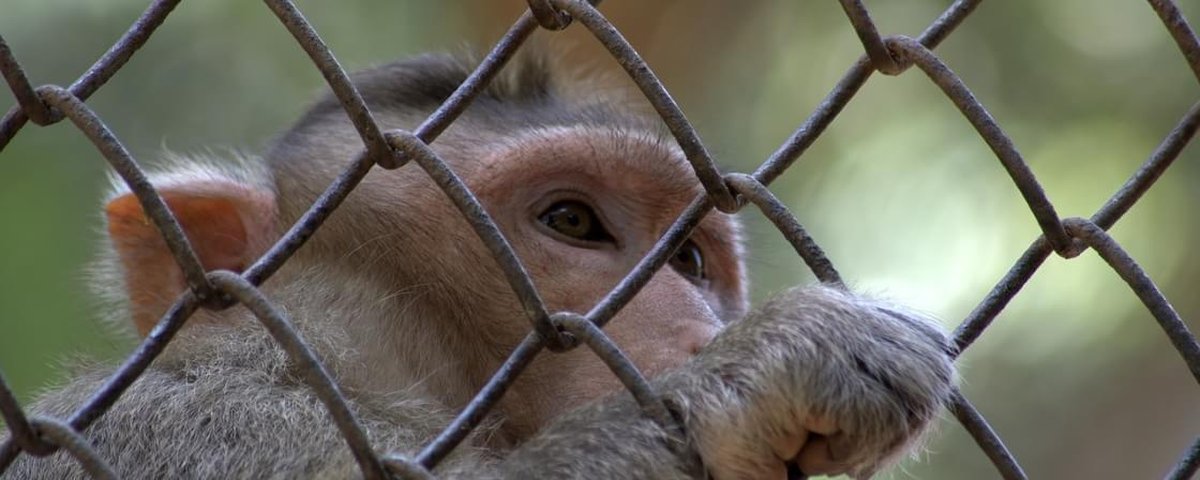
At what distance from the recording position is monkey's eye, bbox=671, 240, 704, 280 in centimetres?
390

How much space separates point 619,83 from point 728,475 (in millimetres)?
2761

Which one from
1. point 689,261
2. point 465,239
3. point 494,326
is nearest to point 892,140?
point 689,261

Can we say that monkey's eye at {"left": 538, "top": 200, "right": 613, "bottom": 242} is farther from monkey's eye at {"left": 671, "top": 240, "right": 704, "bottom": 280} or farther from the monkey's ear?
the monkey's ear

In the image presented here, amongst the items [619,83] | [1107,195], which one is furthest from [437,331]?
[1107,195]

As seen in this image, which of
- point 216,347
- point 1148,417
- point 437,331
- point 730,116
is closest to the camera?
point 216,347

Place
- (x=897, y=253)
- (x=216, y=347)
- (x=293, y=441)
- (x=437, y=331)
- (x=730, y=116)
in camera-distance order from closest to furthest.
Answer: (x=293, y=441)
(x=216, y=347)
(x=437, y=331)
(x=897, y=253)
(x=730, y=116)

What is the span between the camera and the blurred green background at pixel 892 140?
731 centimetres

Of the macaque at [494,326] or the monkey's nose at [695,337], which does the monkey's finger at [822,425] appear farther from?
the monkey's nose at [695,337]

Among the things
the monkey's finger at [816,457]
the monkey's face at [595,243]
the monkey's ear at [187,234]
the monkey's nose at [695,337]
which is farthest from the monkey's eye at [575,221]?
the monkey's finger at [816,457]

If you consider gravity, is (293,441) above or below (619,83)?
below

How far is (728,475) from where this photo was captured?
7.55 ft

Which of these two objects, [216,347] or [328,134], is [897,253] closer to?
[328,134]

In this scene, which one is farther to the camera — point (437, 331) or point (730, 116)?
point (730, 116)

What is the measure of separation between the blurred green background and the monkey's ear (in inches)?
139
